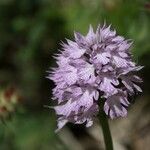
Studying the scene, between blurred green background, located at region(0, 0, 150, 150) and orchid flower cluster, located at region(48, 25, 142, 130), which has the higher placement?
blurred green background, located at region(0, 0, 150, 150)

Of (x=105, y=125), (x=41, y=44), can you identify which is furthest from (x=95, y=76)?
(x=41, y=44)

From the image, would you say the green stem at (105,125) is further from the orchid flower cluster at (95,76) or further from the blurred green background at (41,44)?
the blurred green background at (41,44)

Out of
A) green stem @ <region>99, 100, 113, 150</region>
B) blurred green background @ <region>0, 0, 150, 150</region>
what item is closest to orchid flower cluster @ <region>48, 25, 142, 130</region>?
green stem @ <region>99, 100, 113, 150</region>

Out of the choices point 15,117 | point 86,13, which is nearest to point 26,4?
point 86,13

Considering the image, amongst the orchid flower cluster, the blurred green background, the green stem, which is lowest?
the green stem

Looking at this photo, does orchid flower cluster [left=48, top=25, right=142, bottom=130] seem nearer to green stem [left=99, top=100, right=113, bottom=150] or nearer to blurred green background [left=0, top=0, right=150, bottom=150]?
green stem [left=99, top=100, right=113, bottom=150]
